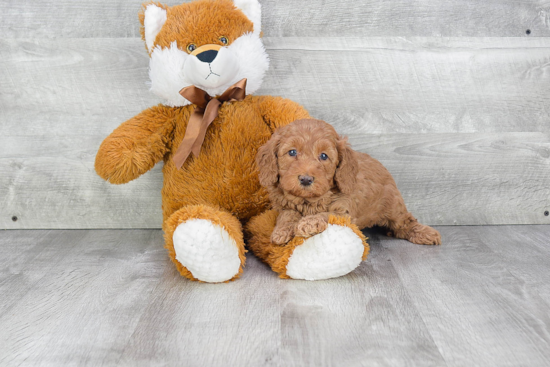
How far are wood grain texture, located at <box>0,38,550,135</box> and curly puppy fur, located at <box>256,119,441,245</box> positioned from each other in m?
0.38

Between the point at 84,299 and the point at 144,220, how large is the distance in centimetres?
52

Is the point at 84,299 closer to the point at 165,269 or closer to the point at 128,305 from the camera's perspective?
the point at 128,305

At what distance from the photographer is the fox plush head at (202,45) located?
3.75 ft

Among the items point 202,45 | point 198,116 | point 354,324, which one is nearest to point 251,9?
point 202,45

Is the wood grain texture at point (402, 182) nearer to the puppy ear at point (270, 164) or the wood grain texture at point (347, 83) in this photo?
the wood grain texture at point (347, 83)

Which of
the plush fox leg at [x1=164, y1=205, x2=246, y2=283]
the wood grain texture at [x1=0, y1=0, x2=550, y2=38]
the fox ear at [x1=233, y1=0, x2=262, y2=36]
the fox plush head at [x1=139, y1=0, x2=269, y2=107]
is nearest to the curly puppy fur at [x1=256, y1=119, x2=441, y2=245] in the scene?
the plush fox leg at [x1=164, y1=205, x2=246, y2=283]

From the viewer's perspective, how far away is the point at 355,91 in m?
1.47

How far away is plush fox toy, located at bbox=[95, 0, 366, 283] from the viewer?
1.13 metres

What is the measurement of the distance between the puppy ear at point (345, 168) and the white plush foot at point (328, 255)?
9cm

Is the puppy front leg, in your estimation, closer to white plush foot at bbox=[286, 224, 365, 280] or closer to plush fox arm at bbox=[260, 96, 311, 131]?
white plush foot at bbox=[286, 224, 365, 280]

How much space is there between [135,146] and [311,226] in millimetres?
484

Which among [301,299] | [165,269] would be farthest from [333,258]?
[165,269]

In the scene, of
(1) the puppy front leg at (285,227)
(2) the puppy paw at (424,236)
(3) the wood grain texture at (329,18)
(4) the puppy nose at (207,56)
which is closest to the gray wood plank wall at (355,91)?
(3) the wood grain texture at (329,18)

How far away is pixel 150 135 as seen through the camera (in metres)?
1.24
